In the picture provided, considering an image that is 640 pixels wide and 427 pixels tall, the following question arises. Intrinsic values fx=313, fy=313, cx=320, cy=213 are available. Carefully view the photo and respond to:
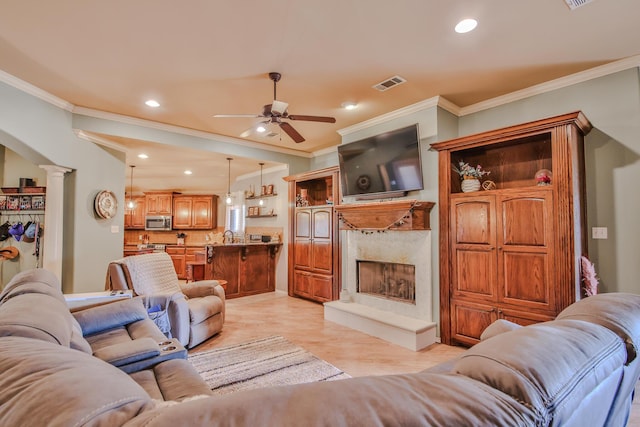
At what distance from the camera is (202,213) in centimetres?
893

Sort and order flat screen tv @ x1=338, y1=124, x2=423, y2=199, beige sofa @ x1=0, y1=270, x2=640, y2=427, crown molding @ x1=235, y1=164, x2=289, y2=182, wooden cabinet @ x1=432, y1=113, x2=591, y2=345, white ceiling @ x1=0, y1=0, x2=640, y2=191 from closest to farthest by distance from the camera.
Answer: beige sofa @ x1=0, y1=270, x2=640, y2=427
white ceiling @ x1=0, y1=0, x2=640, y2=191
wooden cabinet @ x1=432, y1=113, x2=591, y2=345
flat screen tv @ x1=338, y1=124, x2=423, y2=199
crown molding @ x1=235, y1=164, x2=289, y2=182

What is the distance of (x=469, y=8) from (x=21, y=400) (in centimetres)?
292

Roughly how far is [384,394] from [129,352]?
1.70 meters

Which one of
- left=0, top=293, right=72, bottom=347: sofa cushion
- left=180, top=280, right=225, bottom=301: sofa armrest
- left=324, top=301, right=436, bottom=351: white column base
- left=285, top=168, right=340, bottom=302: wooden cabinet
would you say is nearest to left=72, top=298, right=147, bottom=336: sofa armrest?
left=0, top=293, right=72, bottom=347: sofa cushion

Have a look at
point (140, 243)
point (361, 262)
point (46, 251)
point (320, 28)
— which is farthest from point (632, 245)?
point (140, 243)

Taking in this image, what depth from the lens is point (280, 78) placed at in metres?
3.25

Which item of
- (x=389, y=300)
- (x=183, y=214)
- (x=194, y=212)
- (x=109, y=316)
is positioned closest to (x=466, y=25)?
(x=389, y=300)

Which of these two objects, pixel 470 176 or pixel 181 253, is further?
pixel 181 253

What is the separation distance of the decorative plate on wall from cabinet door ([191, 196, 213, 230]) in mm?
4177

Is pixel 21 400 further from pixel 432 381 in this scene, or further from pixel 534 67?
pixel 534 67

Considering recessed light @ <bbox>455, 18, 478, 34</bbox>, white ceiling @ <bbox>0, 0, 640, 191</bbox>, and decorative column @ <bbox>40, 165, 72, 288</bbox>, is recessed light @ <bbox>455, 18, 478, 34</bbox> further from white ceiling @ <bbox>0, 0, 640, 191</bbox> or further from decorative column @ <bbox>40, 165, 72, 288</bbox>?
decorative column @ <bbox>40, 165, 72, 288</bbox>

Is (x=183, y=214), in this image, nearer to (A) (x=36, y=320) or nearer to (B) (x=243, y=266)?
(B) (x=243, y=266)

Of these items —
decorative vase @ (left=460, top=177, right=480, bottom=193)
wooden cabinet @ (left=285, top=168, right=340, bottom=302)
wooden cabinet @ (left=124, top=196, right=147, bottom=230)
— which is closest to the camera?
decorative vase @ (left=460, top=177, right=480, bottom=193)

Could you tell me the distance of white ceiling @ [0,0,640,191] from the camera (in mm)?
2254
